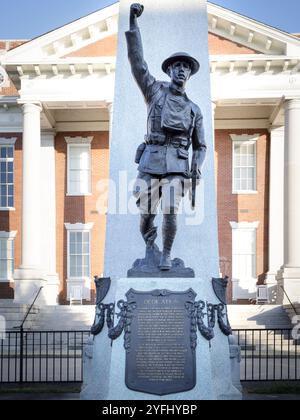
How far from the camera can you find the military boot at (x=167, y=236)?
25.7 ft

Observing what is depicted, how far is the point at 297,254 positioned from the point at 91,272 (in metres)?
8.76

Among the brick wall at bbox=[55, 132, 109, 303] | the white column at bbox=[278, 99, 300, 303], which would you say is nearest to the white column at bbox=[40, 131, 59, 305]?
the brick wall at bbox=[55, 132, 109, 303]

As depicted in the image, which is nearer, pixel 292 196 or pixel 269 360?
pixel 269 360

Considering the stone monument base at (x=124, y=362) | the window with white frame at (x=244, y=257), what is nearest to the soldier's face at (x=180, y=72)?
the stone monument base at (x=124, y=362)

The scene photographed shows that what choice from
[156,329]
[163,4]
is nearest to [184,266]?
[156,329]

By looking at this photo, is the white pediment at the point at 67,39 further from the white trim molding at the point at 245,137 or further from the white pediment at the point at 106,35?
the white trim molding at the point at 245,137

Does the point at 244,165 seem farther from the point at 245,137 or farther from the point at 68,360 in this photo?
the point at 68,360

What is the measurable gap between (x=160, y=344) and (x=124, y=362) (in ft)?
1.32

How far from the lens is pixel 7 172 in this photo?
3200 cm

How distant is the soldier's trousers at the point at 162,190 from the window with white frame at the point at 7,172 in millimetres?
24824

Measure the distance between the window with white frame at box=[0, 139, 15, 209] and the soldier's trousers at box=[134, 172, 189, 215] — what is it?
81.4ft

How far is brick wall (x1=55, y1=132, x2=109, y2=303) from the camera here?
3136 cm

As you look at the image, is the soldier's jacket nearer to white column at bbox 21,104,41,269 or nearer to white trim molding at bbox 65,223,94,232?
white column at bbox 21,104,41,269

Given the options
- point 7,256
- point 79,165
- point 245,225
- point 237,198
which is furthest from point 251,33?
point 7,256
